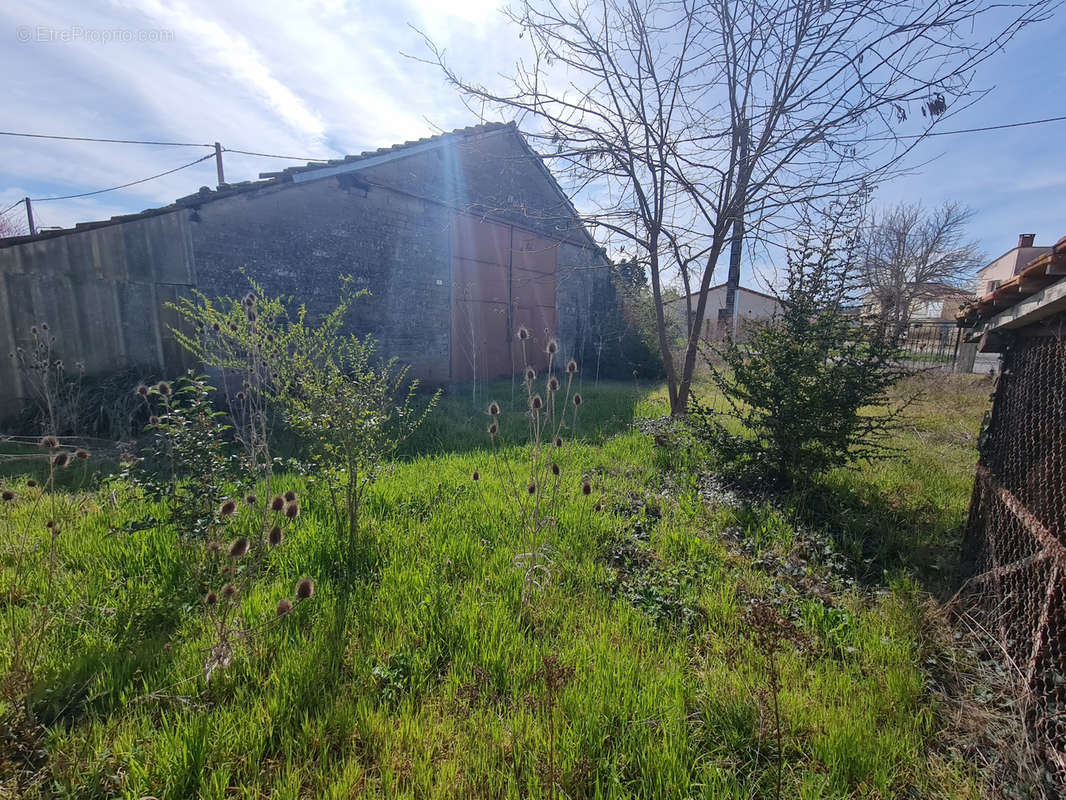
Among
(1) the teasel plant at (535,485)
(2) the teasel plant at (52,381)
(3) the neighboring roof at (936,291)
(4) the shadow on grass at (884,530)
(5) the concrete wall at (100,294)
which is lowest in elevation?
(4) the shadow on grass at (884,530)

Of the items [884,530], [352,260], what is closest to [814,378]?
[884,530]

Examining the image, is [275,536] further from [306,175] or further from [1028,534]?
[306,175]

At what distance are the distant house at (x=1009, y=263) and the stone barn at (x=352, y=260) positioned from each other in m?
29.3

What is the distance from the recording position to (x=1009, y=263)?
38188mm

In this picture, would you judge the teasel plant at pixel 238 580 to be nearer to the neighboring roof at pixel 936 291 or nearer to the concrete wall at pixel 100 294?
the concrete wall at pixel 100 294

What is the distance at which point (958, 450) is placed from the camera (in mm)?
5980

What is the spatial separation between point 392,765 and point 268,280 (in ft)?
28.4

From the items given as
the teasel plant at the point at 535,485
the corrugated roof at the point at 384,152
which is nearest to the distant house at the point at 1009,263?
the corrugated roof at the point at 384,152

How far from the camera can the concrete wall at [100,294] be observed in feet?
20.5

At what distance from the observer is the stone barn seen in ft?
21.4

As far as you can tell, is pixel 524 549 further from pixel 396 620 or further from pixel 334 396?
pixel 334 396

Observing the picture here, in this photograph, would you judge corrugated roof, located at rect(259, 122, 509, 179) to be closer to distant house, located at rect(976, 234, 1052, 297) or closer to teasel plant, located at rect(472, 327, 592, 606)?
teasel plant, located at rect(472, 327, 592, 606)

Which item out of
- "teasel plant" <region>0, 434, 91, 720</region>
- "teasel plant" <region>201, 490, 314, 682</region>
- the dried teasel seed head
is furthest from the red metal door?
the dried teasel seed head

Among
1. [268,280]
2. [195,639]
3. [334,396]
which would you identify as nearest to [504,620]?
[195,639]
